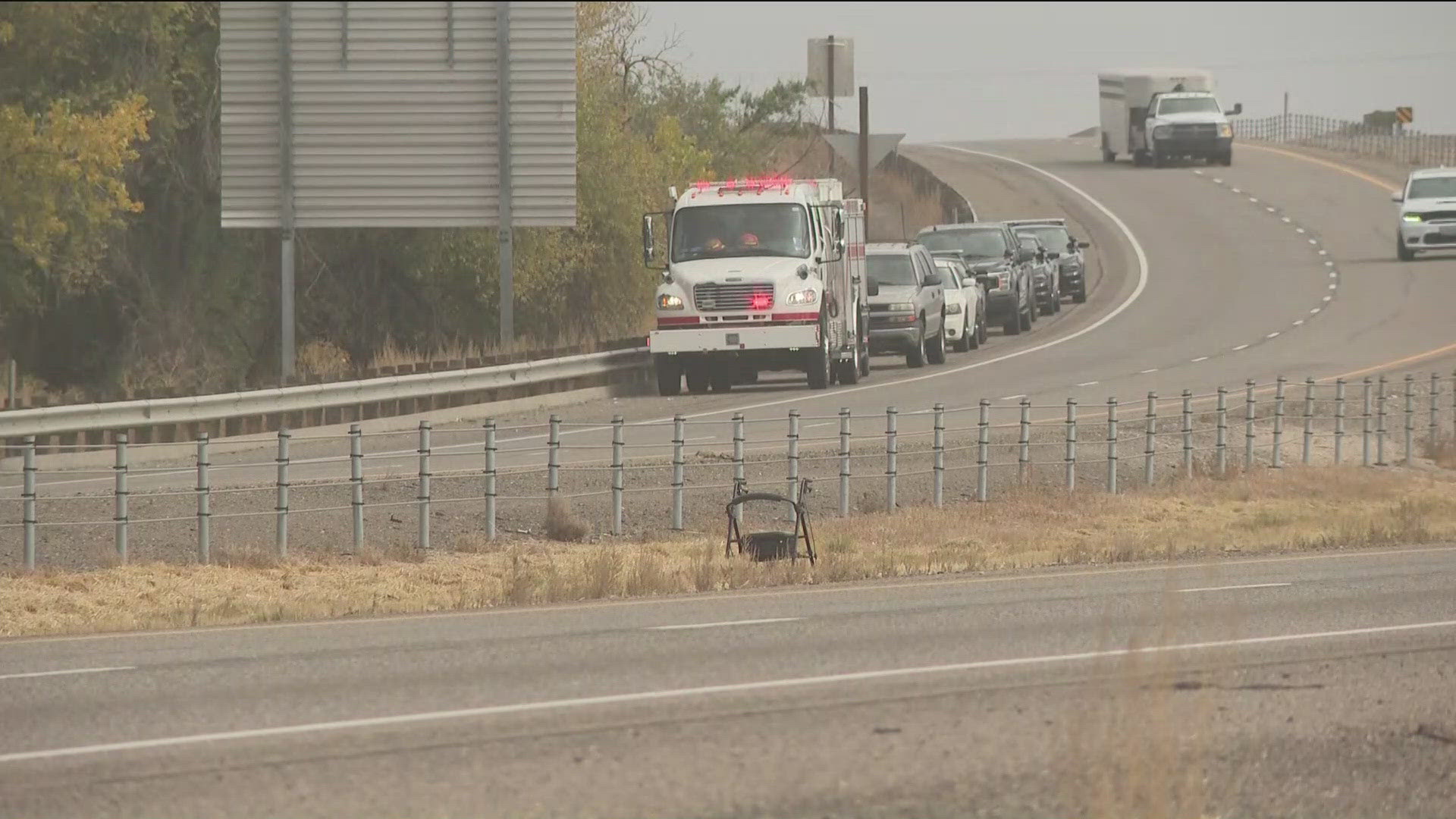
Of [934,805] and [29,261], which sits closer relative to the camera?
[934,805]

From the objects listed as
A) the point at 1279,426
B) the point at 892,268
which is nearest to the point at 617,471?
the point at 1279,426

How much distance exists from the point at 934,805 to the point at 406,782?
6.36ft

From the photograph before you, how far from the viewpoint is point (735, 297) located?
34.3 m

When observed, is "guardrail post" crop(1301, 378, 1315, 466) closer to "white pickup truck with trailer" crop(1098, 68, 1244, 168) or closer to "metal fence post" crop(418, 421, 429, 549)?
"metal fence post" crop(418, 421, 429, 549)

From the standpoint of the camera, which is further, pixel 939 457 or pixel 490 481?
pixel 939 457

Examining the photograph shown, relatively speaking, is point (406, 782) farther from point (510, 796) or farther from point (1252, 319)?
point (1252, 319)

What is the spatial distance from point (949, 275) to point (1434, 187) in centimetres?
1777

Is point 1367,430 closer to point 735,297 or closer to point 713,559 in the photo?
point 735,297

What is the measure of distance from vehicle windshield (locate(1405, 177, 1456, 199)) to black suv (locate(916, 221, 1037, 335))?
1200 cm

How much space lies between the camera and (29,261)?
3794cm

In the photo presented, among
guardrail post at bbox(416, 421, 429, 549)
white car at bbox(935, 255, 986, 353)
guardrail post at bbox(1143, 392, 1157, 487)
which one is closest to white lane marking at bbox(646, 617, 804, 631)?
guardrail post at bbox(416, 421, 429, 549)

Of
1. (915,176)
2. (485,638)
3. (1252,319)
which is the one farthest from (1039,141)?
(485,638)

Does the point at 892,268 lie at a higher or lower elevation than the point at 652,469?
higher

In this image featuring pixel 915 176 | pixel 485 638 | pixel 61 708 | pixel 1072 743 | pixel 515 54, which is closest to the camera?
pixel 1072 743
